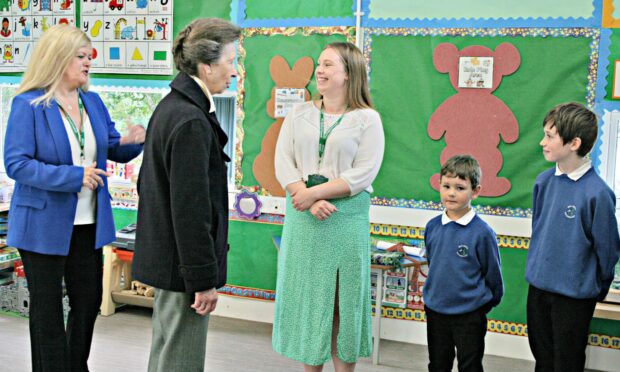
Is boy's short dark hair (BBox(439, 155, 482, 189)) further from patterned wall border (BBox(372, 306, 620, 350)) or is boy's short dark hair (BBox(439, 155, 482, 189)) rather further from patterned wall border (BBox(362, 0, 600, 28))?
patterned wall border (BBox(372, 306, 620, 350))

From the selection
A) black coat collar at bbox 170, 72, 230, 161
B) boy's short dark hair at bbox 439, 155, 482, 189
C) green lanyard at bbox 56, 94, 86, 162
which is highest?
black coat collar at bbox 170, 72, 230, 161

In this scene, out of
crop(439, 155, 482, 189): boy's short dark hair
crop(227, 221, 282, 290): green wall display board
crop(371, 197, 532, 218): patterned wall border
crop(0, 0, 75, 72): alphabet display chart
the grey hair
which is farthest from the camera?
crop(0, 0, 75, 72): alphabet display chart

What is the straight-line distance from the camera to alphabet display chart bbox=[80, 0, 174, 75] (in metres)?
4.20

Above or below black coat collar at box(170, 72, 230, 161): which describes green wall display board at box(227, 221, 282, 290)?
below

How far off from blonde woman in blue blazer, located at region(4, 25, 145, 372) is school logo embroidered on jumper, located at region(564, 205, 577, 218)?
1.74 meters

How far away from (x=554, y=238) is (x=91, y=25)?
3.27 m

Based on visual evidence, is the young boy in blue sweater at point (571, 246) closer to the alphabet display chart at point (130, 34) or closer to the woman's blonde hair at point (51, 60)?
the woman's blonde hair at point (51, 60)

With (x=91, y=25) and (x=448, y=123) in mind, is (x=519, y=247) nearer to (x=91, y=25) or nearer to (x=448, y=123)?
(x=448, y=123)

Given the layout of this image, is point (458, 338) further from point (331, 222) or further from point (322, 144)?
point (322, 144)

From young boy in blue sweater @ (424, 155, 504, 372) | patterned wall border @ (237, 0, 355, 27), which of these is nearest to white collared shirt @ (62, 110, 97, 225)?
young boy in blue sweater @ (424, 155, 504, 372)

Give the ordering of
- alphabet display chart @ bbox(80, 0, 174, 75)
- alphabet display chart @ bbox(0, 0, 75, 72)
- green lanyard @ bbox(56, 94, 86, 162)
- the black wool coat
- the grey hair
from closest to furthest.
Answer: the black wool coat → the grey hair → green lanyard @ bbox(56, 94, 86, 162) → alphabet display chart @ bbox(80, 0, 174, 75) → alphabet display chart @ bbox(0, 0, 75, 72)

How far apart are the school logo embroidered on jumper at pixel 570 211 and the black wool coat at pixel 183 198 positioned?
1349 mm

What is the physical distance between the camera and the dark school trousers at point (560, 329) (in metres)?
2.49

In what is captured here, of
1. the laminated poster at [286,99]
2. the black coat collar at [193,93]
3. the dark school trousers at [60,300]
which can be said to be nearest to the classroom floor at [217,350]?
the dark school trousers at [60,300]
